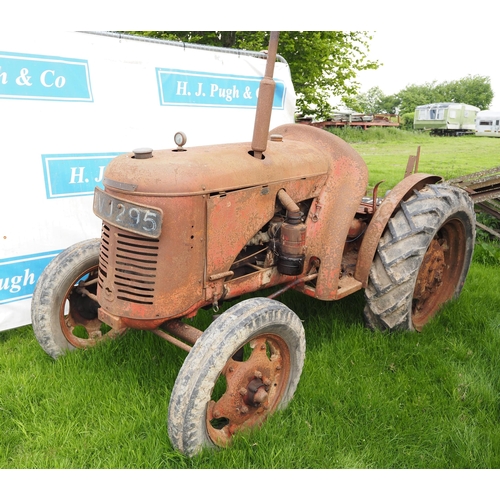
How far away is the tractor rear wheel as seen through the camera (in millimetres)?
3258

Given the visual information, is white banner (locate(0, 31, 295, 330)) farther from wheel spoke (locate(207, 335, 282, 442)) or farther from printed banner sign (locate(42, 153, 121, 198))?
wheel spoke (locate(207, 335, 282, 442))

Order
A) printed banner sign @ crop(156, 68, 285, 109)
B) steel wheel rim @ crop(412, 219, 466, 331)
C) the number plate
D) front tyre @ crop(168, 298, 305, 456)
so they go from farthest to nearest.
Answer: printed banner sign @ crop(156, 68, 285, 109) → steel wheel rim @ crop(412, 219, 466, 331) → the number plate → front tyre @ crop(168, 298, 305, 456)

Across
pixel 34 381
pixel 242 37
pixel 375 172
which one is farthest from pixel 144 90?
pixel 375 172

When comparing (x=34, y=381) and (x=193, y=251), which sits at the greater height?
(x=193, y=251)

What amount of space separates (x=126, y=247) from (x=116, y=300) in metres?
0.31

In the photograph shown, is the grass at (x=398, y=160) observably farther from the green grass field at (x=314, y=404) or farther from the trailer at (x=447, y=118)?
the trailer at (x=447, y=118)

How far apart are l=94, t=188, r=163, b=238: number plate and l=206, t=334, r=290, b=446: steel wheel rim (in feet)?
2.64

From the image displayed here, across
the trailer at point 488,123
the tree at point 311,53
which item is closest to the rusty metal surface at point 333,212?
the tree at point 311,53

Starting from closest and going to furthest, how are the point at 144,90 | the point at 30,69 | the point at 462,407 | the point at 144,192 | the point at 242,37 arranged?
the point at 144,192 → the point at 462,407 → the point at 30,69 → the point at 144,90 → the point at 242,37

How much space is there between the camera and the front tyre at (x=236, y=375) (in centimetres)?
222

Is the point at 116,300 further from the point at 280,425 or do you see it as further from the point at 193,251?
the point at 280,425

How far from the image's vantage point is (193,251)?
8.21 ft

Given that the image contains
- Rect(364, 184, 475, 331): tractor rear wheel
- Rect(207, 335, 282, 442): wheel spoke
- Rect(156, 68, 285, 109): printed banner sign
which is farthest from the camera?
Rect(156, 68, 285, 109): printed banner sign

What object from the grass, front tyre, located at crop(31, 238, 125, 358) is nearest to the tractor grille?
front tyre, located at crop(31, 238, 125, 358)
